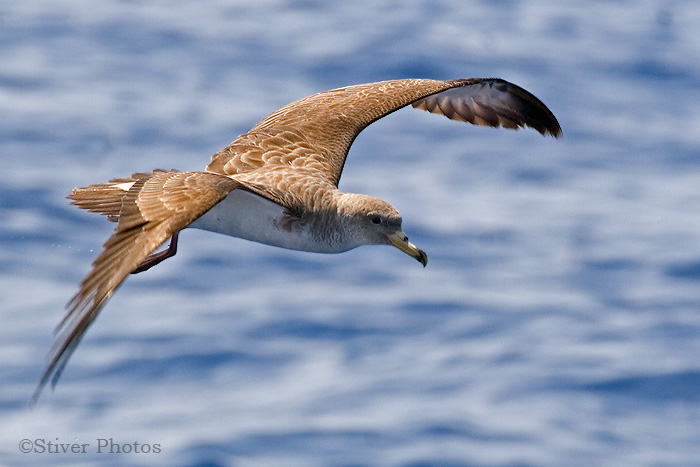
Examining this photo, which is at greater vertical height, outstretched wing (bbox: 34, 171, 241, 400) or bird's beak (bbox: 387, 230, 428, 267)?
bird's beak (bbox: 387, 230, 428, 267)

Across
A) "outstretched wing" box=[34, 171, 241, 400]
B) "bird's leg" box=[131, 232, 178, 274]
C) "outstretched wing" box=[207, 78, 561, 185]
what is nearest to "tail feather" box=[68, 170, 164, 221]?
"outstretched wing" box=[34, 171, 241, 400]

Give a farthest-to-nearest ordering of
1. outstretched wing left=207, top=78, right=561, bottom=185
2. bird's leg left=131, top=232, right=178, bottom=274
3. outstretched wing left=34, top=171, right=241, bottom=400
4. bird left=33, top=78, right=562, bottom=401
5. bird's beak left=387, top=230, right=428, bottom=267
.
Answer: outstretched wing left=207, top=78, right=561, bottom=185 < bird's leg left=131, top=232, right=178, bottom=274 < bird's beak left=387, top=230, right=428, bottom=267 < bird left=33, top=78, right=562, bottom=401 < outstretched wing left=34, top=171, right=241, bottom=400

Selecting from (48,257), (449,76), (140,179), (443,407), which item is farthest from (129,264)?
Answer: (449,76)

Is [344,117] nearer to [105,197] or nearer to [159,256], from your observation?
[159,256]

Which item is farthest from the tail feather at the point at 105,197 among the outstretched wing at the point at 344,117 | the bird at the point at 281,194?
the outstretched wing at the point at 344,117

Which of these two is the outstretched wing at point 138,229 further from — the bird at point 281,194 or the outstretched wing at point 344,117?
the outstretched wing at point 344,117

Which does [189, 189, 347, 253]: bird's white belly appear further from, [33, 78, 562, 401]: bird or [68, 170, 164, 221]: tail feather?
[68, 170, 164, 221]: tail feather

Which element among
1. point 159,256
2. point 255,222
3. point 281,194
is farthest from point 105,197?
point 281,194

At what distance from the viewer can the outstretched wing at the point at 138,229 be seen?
775cm

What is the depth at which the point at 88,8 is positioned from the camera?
79.0ft

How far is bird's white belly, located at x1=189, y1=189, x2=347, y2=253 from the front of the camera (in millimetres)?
9883

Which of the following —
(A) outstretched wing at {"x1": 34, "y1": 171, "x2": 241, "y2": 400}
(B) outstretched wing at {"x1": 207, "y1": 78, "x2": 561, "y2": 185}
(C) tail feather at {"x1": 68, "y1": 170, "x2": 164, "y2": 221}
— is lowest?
(A) outstretched wing at {"x1": 34, "y1": 171, "x2": 241, "y2": 400}

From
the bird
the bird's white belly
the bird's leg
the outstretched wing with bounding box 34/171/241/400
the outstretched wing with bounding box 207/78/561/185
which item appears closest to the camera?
the outstretched wing with bounding box 34/171/241/400

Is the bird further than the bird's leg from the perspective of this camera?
No
